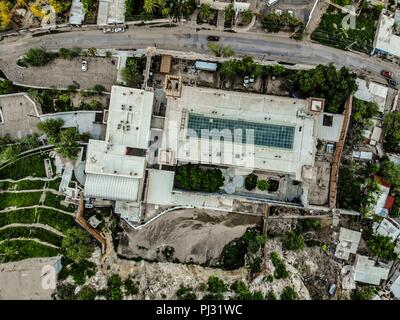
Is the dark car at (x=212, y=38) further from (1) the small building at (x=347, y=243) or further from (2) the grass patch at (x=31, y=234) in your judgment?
(2) the grass patch at (x=31, y=234)

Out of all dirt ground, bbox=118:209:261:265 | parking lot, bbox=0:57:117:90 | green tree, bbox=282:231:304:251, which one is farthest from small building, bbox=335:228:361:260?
parking lot, bbox=0:57:117:90

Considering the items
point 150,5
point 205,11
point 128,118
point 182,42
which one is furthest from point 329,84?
point 128,118

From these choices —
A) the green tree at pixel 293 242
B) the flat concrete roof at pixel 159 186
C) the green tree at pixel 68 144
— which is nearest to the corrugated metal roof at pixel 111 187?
the flat concrete roof at pixel 159 186

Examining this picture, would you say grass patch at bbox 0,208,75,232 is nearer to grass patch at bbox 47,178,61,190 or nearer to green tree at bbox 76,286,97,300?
grass patch at bbox 47,178,61,190

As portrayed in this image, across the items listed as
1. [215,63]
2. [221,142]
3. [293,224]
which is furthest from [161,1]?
[293,224]

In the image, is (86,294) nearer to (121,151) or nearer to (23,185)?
(23,185)
